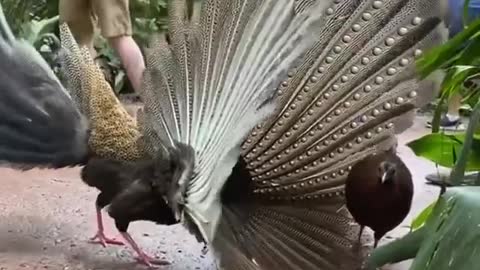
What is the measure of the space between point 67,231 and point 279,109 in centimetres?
114

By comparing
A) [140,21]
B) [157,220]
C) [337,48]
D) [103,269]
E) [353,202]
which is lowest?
[103,269]

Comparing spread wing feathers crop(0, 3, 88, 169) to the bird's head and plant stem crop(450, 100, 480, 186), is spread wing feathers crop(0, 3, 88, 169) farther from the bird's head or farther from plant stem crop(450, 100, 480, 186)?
plant stem crop(450, 100, 480, 186)

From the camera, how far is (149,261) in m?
2.21

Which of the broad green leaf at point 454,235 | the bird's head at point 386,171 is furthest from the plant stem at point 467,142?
the bird's head at point 386,171

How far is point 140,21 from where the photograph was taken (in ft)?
16.1

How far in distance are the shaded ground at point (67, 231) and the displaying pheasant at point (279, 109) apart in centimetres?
39

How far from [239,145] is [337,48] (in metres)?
0.26

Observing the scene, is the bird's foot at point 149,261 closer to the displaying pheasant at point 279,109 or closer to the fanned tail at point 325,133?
the displaying pheasant at point 279,109

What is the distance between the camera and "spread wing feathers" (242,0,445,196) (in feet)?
4.85

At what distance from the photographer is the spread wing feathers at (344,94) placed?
1.48m

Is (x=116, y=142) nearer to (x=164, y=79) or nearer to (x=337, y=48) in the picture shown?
(x=164, y=79)

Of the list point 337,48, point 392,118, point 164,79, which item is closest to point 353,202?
point 392,118

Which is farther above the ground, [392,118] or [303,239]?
[392,118]

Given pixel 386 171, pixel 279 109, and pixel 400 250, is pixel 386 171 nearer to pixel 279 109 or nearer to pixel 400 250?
pixel 279 109
